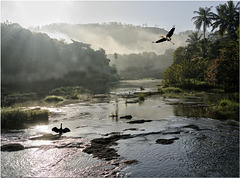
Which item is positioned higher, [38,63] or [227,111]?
[38,63]

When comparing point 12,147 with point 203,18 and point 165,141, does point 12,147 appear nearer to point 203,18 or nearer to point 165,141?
point 165,141

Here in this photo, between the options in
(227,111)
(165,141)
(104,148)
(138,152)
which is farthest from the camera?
(227,111)

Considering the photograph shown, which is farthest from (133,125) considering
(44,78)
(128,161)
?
(44,78)

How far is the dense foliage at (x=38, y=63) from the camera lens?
2844 inches

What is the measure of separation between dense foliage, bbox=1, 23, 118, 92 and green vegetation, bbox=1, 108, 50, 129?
133 feet

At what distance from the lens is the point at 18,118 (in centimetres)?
2011

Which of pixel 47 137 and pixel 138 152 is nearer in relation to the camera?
pixel 138 152

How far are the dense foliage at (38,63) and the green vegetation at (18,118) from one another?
133 ft

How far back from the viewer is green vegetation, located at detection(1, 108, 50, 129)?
19.2m

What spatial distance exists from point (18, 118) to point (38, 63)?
65.2 m

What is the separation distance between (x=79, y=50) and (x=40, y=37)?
2626 cm

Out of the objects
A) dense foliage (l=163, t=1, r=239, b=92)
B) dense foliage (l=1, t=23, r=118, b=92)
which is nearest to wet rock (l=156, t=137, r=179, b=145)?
dense foliage (l=163, t=1, r=239, b=92)

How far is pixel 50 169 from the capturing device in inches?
422

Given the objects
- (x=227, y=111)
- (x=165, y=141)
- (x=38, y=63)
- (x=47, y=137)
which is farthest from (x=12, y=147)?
(x=38, y=63)
